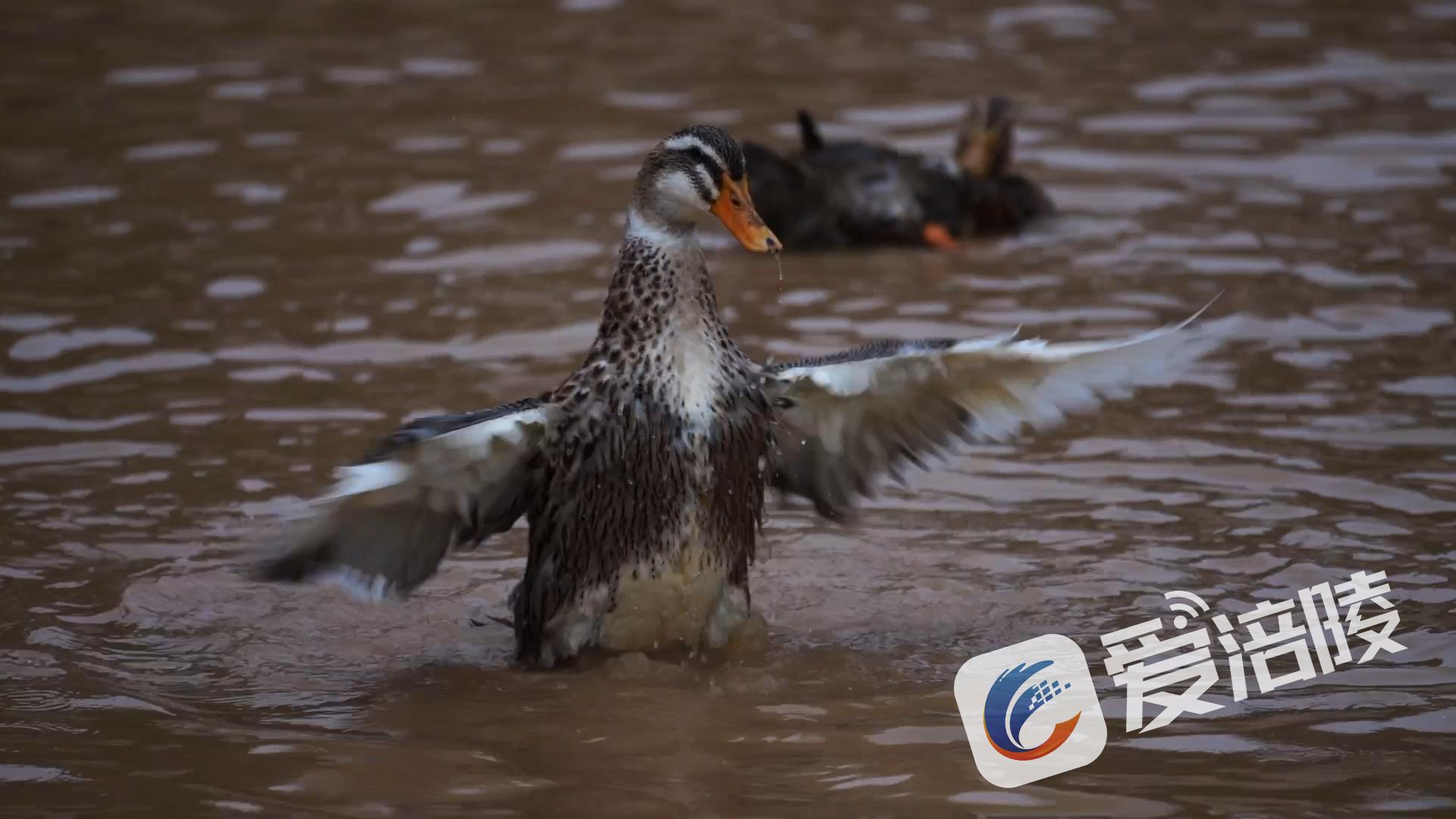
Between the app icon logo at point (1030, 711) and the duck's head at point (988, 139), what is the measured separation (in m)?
4.66

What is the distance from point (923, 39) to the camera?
12734 millimetres

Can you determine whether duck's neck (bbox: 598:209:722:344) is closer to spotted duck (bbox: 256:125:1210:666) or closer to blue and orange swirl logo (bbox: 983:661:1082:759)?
spotted duck (bbox: 256:125:1210:666)

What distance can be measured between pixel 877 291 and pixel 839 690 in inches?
152

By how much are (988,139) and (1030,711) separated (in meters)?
5.35

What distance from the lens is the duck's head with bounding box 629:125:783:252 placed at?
5430mm

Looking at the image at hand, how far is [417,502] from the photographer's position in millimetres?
5270

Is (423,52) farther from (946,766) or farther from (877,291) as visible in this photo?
(946,766)

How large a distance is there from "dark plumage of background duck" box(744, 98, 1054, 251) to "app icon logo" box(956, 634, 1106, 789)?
13.9 ft

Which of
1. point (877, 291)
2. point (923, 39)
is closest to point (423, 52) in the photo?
point (923, 39)

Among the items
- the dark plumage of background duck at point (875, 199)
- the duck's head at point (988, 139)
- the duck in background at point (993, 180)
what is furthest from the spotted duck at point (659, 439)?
the duck's head at point (988, 139)

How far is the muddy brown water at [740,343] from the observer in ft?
16.3

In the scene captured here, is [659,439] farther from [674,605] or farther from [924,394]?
[924,394]

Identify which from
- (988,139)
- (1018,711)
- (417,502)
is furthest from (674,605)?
(988,139)

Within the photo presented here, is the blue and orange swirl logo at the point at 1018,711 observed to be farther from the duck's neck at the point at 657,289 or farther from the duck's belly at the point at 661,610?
the duck's neck at the point at 657,289
